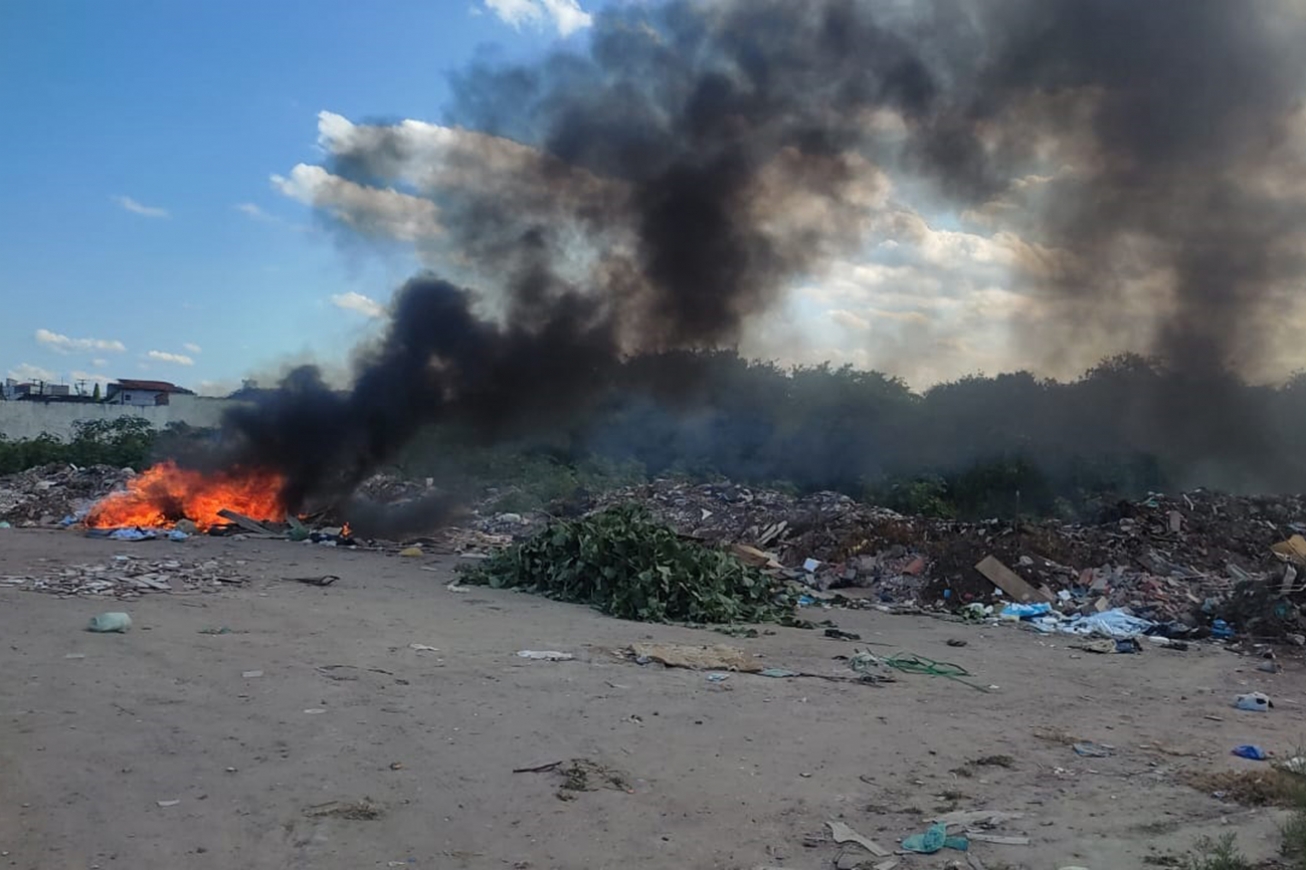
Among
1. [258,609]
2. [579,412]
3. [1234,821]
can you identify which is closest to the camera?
[1234,821]

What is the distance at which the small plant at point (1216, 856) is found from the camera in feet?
11.0

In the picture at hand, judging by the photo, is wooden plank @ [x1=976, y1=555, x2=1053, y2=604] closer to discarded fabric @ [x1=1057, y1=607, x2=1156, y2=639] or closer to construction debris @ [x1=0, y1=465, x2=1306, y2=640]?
construction debris @ [x1=0, y1=465, x2=1306, y2=640]

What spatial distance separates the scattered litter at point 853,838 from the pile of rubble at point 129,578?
776cm

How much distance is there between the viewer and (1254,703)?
709cm

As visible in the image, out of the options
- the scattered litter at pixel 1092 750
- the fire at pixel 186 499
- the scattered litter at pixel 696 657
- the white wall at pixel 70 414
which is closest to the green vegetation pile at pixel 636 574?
the scattered litter at pixel 696 657

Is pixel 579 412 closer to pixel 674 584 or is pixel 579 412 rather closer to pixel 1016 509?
pixel 1016 509

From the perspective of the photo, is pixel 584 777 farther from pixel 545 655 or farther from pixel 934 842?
pixel 545 655

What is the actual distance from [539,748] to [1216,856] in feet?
10.4

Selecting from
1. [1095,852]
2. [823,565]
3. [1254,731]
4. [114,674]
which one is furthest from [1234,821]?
[823,565]

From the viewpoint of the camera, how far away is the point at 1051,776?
16.5 ft

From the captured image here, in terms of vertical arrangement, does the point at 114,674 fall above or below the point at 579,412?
below

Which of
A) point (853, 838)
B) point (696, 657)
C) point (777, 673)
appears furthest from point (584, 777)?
point (696, 657)

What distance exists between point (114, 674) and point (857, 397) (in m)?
20.0

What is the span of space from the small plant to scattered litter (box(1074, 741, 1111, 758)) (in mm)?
1708
